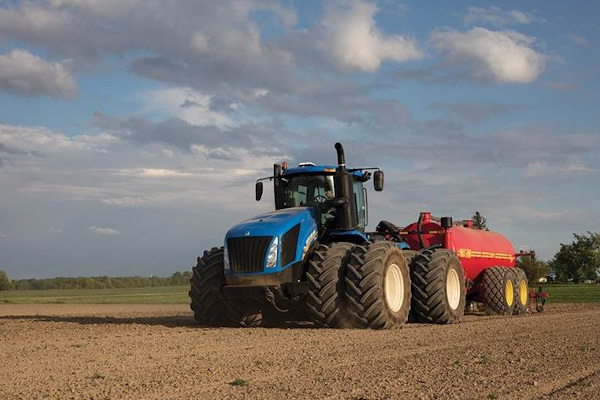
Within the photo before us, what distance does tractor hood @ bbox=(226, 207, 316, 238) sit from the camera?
44.8 feet

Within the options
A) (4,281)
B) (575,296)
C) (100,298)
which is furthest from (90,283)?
(575,296)

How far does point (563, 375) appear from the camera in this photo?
825cm

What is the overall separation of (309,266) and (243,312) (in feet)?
6.59

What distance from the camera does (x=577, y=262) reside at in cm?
7938

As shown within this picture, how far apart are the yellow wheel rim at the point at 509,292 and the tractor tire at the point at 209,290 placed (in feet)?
31.9

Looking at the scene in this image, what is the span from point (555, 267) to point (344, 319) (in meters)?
73.3

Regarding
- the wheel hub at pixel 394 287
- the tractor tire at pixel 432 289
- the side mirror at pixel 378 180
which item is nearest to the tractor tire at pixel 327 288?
the wheel hub at pixel 394 287

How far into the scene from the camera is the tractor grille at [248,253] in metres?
13.6

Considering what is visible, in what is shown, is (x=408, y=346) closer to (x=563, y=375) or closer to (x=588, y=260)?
(x=563, y=375)

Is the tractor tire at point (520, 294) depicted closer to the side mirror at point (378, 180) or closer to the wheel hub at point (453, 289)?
the wheel hub at point (453, 289)

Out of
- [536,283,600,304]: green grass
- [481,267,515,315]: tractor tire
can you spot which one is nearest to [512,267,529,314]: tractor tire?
[481,267,515,315]: tractor tire

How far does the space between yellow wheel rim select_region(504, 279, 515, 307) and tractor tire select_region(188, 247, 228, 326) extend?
9.71 metres

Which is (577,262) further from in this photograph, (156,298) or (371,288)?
(371,288)

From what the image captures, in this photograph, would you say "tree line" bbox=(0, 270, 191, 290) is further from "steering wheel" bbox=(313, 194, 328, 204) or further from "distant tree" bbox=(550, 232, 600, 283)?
"steering wheel" bbox=(313, 194, 328, 204)
